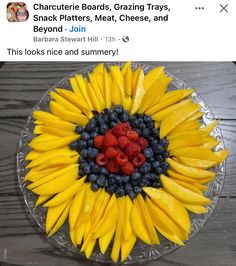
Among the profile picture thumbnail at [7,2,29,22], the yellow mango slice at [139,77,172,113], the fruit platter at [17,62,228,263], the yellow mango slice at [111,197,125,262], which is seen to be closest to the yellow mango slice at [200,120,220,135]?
the fruit platter at [17,62,228,263]

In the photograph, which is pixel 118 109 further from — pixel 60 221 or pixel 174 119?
pixel 60 221

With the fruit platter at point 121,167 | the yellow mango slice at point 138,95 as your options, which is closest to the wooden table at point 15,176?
the fruit platter at point 121,167

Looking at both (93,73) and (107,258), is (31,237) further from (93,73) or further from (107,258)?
(93,73)

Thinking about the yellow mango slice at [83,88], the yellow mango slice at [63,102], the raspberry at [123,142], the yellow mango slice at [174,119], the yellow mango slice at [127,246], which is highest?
the yellow mango slice at [83,88]

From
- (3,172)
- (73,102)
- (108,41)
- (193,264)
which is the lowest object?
(193,264)

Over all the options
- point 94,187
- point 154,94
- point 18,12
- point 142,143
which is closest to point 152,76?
point 154,94

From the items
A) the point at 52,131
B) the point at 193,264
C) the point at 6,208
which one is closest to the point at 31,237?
the point at 6,208

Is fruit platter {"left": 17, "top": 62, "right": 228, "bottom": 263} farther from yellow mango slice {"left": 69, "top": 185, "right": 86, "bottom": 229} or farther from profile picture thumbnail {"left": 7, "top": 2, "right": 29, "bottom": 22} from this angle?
profile picture thumbnail {"left": 7, "top": 2, "right": 29, "bottom": 22}

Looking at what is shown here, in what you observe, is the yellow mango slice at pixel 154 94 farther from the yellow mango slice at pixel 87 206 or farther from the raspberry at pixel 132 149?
the yellow mango slice at pixel 87 206
